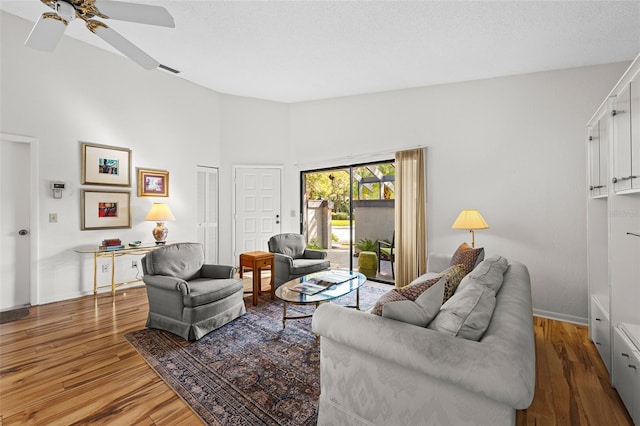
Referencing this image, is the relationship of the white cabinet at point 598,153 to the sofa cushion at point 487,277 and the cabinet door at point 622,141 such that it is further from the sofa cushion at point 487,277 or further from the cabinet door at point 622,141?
the sofa cushion at point 487,277

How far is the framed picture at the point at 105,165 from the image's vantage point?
13.5 ft

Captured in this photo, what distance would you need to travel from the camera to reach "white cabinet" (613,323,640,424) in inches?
67.1

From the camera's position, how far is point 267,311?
11.6ft

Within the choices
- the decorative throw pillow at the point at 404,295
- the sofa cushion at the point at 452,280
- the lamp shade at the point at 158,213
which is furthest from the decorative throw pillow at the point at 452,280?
the lamp shade at the point at 158,213

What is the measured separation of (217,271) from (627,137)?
3.67 meters

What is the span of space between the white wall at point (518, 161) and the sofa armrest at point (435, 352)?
9.88 feet

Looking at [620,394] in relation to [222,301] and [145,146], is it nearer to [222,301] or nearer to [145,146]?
[222,301]

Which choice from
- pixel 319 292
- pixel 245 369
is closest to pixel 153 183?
pixel 319 292

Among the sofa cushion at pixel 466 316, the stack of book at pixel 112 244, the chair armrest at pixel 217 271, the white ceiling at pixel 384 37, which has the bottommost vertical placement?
the chair armrest at pixel 217 271

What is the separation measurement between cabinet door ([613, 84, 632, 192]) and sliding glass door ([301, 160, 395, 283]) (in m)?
2.85

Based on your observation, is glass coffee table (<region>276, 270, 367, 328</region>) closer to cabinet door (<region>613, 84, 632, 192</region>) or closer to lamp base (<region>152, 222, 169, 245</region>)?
cabinet door (<region>613, 84, 632, 192</region>)

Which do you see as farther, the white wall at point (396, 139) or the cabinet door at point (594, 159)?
the white wall at point (396, 139)

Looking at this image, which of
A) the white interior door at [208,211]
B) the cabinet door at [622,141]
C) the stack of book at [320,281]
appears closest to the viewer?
the cabinet door at [622,141]

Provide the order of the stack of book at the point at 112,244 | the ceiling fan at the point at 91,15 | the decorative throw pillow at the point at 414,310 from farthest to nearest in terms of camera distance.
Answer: the stack of book at the point at 112,244, the ceiling fan at the point at 91,15, the decorative throw pillow at the point at 414,310
